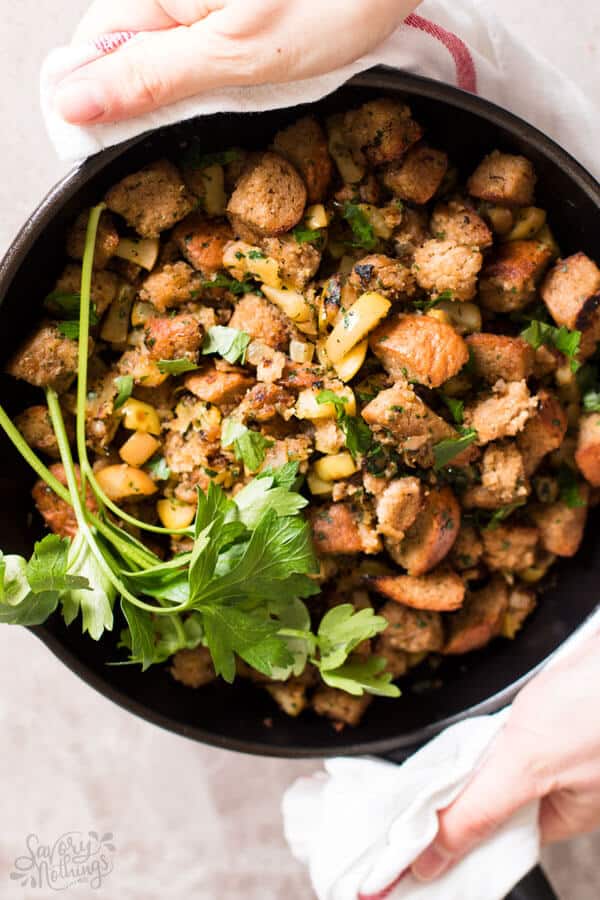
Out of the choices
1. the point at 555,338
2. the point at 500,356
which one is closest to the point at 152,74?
the point at 500,356

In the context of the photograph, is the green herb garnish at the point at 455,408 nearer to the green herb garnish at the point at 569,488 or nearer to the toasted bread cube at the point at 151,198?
the green herb garnish at the point at 569,488

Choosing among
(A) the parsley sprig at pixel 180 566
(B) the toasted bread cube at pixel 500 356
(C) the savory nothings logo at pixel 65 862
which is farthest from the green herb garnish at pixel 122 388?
(C) the savory nothings logo at pixel 65 862

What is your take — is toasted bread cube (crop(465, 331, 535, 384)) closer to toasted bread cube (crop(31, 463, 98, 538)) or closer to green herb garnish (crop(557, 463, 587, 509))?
green herb garnish (crop(557, 463, 587, 509))

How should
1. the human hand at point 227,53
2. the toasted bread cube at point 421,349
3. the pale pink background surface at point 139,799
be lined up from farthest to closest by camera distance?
the pale pink background surface at point 139,799 < the toasted bread cube at point 421,349 < the human hand at point 227,53

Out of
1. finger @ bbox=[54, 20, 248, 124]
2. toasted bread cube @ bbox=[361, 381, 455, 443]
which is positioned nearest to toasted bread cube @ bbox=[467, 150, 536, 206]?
toasted bread cube @ bbox=[361, 381, 455, 443]

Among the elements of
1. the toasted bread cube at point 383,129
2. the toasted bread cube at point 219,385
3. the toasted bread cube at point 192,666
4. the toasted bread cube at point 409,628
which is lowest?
the toasted bread cube at point 192,666

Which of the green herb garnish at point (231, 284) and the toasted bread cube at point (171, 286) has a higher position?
the green herb garnish at point (231, 284)

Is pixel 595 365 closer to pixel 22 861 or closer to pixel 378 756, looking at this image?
pixel 378 756

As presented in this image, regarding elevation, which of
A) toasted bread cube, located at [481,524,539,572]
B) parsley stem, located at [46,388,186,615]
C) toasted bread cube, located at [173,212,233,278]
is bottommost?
parsley stem, located at [46,388,186,615]
